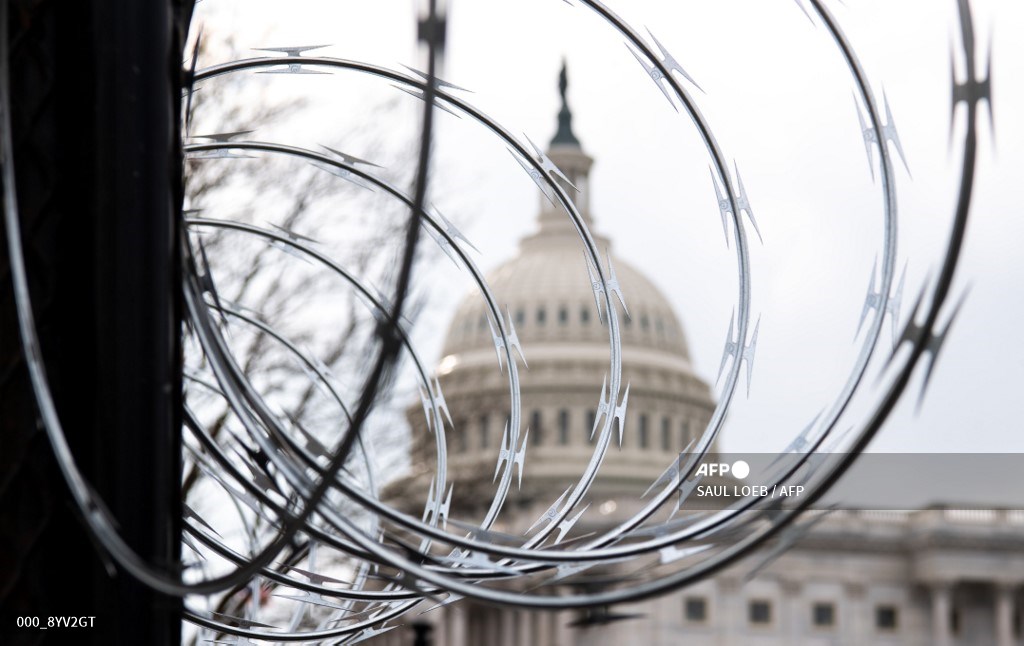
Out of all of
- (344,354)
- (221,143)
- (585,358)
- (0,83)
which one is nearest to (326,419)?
(344,354)

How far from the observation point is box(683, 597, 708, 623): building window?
85.9 meters

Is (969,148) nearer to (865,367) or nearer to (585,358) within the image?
(865,367)

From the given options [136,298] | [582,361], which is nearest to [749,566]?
[582,361]

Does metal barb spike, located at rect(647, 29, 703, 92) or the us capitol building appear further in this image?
the us capitol building

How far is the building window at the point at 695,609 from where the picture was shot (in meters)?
85.9

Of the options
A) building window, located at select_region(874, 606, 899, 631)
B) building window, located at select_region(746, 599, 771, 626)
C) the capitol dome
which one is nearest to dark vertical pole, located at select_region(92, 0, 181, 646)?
the capitol dome

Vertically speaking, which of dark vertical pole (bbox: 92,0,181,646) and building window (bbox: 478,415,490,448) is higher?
building window (bbox: 478,415,490,448)

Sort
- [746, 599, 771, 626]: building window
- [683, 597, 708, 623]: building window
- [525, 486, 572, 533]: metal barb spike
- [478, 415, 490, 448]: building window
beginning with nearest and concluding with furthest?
[525, 486, 572, 533]: metal barb spike
[478, 415, 490, 448]: building window
[683, 597, 708, 623]: building window
[746, 599, 771, 626]: building window

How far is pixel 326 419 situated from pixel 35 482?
656 inches

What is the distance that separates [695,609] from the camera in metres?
86.2

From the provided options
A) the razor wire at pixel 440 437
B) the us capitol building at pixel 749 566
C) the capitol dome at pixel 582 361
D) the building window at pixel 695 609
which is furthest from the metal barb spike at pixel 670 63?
the building window at pixel 695 609

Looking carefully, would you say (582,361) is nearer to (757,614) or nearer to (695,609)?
(695,609)

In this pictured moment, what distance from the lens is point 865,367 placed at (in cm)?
447

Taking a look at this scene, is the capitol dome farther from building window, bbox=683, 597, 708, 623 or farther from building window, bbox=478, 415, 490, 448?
building window, bbox=478, 415, 490, 448
